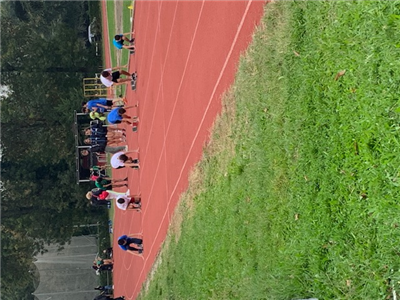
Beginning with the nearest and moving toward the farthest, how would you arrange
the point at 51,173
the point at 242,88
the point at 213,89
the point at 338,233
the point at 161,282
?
the point at 338,233
the point at 242,88
the point at 213,89
the point at 161,282
the point at 51,173

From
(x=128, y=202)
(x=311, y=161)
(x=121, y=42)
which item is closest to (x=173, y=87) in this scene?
(x=128, y=202)

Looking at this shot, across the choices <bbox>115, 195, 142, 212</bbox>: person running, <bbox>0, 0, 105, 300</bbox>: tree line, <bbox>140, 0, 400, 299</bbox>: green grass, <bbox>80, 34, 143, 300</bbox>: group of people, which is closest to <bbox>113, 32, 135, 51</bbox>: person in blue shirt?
<bbox>80, 34, 143, 300</bbox>: group of people

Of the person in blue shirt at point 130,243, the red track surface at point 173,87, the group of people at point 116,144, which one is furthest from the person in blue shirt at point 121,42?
the person in blue shirt at point 130,243

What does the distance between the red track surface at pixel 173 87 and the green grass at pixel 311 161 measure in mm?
888

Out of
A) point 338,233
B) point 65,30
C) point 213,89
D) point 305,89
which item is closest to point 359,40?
point 305,89

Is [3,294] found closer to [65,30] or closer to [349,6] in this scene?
[65,30]

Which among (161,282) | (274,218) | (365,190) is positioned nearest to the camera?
(365,190)

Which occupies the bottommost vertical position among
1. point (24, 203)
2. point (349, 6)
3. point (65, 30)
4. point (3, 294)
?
point (3, 294)

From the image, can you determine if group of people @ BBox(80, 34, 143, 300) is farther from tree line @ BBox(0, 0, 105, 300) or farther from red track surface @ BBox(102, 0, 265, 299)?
tree line @ BBox(0, 0, 105, 300)

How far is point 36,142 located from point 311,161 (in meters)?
31.3

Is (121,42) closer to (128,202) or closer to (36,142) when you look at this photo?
(128,202)

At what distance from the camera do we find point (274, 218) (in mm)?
5949

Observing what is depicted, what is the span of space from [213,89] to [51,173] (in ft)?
98.5

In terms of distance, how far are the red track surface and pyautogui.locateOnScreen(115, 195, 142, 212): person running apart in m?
0.40
